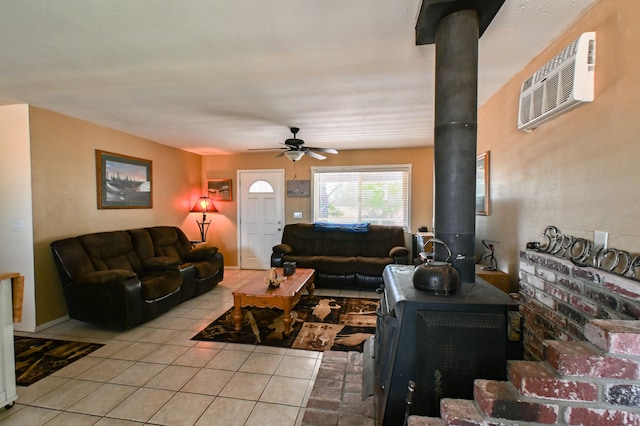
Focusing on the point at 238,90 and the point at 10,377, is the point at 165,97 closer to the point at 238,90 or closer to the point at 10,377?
the point at 238,90

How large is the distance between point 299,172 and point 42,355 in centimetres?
410

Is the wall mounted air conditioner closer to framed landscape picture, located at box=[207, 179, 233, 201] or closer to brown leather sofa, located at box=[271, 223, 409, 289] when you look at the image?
brown leather sofa, located at box=[271, 223, 409, 289]

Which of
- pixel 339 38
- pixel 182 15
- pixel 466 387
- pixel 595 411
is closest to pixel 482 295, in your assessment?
pixel 466 387

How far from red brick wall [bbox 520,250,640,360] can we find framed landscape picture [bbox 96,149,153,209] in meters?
4.53

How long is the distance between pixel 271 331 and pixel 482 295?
7.52ft

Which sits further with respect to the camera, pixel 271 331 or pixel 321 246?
pixel 321 246

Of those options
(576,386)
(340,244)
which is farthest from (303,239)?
(576,386)

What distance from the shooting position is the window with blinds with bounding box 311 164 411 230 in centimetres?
514

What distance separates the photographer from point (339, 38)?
1.71 metres

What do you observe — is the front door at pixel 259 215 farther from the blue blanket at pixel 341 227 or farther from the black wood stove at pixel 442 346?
the black wood stove at pixel 442 346

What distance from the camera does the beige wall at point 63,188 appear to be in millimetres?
3010

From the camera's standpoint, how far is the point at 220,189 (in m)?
5.77

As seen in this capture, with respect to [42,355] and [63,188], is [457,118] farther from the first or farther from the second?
[63,188]

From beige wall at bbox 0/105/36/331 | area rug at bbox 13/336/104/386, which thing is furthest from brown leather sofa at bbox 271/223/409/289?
beige wall at bbox 0/105/36/331
